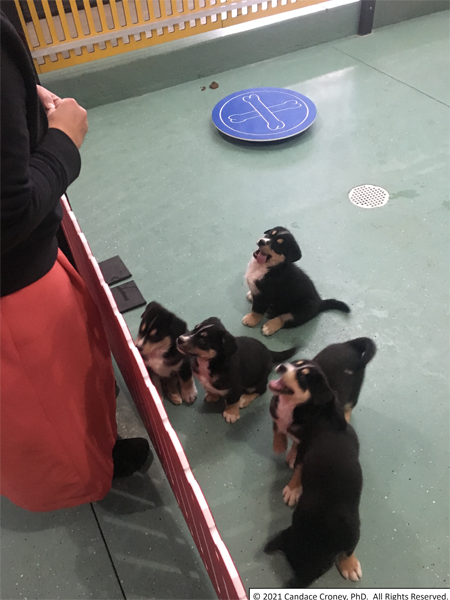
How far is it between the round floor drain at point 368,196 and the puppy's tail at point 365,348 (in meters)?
1.20

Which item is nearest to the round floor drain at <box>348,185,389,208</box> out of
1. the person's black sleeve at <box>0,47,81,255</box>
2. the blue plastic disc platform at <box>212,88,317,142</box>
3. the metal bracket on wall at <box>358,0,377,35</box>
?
the blue plastic disc platform at <box>212,88,317,142</box>

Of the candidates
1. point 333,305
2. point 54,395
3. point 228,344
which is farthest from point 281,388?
point 333,305

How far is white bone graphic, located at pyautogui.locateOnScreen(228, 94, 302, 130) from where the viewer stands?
3066 millimetres

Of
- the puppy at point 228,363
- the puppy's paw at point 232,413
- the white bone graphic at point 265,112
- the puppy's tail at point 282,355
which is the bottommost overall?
the puppy's paw at point 232,413

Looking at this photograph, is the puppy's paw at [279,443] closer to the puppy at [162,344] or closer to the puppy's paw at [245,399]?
the puppy's paw at [245,399]

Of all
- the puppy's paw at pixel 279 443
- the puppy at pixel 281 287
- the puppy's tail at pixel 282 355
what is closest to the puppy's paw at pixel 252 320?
the puppy at pixel 281 287

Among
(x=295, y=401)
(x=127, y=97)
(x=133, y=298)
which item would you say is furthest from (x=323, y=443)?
(x=127, y=97)

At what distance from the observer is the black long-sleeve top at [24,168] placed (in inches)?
26.0

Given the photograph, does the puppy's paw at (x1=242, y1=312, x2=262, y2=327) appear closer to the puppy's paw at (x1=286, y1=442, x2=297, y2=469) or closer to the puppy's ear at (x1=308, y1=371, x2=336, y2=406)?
the puppy's paw at (x1=286, y1=442, x2=297, y2=469)

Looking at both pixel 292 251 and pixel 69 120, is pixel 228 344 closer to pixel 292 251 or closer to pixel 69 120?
pixel 292 251

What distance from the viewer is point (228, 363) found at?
4.80ft

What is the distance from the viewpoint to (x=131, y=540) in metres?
1.36

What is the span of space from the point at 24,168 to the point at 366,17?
14.2 ft

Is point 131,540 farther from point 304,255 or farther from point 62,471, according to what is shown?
point 304,255
